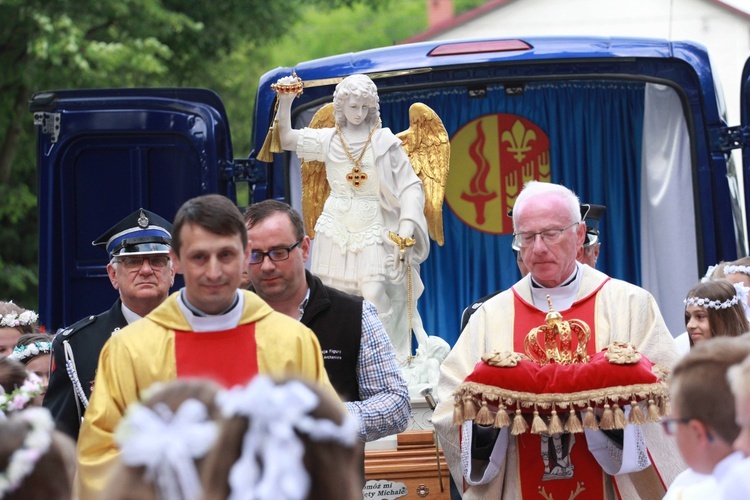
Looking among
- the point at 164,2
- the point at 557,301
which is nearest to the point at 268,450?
the point at 557,301

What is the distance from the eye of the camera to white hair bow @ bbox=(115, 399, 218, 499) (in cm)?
268

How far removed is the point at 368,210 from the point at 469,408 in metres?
3.31

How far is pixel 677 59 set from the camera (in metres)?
9.16

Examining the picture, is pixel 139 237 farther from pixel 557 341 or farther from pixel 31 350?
pixel 557 341

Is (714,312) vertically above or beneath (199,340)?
above

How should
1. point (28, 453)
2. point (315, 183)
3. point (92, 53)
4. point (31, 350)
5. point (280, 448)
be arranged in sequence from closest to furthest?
point (280, 448), point (28, 453), point (31, 350), point (315, 183), point (92, 53)

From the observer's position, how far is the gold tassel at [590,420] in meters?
4.75

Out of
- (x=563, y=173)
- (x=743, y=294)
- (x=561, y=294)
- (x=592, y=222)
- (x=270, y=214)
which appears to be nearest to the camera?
(x=270, y=214)

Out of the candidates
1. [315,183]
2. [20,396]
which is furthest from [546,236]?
[315,183]

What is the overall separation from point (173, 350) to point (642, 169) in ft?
24.7

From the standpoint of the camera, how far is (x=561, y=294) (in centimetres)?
552

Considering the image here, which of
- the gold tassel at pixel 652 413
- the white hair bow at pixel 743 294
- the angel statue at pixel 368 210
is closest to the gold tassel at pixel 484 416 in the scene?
the gold tassel at pixel 652 413

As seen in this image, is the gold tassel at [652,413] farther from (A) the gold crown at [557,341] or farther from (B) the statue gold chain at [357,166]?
(B) the statue gold chain at [357,166]

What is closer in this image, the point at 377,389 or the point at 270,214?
the point at 377,389
